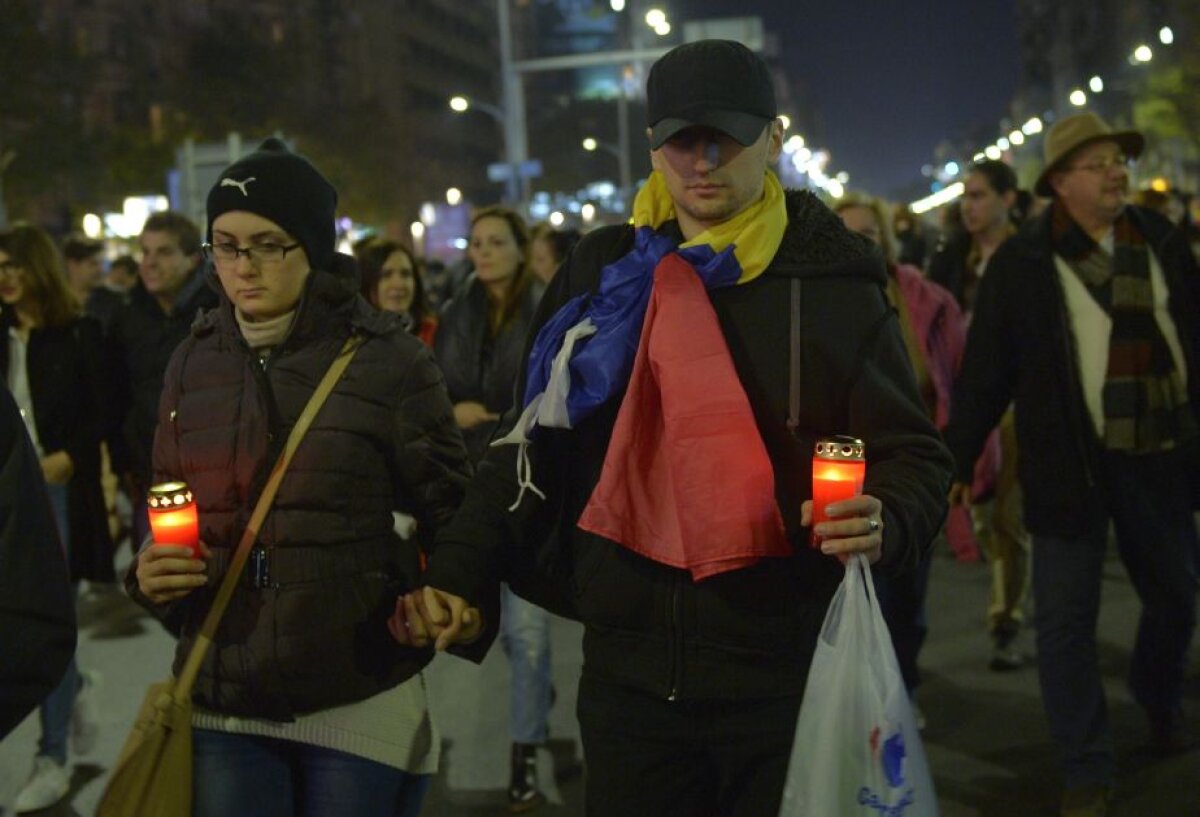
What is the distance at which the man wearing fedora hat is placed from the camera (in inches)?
203

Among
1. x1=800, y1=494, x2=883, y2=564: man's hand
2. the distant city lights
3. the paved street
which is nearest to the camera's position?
x1=800, y1=494, x2=883, y2=564: man's hand

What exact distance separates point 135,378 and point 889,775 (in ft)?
17.1

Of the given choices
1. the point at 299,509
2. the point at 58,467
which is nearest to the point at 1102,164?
the point at 299,509

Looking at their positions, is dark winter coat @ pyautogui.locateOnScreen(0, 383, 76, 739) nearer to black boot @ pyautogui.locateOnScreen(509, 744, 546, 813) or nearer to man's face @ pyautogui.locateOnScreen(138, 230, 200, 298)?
black boot @ pyautogui.locateOnScreen(509, 744, 546, 813)

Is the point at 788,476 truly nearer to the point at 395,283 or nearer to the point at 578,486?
the point at 578,486

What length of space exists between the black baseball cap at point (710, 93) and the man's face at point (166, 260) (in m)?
4.24

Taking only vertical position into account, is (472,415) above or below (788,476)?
below

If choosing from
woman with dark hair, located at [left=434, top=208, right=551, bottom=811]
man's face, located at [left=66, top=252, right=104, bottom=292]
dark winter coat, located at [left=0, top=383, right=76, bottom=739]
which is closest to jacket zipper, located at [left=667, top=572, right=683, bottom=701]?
dark winter coat, located at [left=0, top=383, right=76, bottom=739]

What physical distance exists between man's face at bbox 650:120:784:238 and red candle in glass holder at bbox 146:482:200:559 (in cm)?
117

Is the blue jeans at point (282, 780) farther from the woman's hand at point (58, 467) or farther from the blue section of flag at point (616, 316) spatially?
the woman's hand at point (58, 467)

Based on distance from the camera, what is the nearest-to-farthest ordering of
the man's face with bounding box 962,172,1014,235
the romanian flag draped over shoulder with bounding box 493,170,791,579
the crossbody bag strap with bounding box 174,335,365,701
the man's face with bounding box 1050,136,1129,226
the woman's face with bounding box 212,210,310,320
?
the romanian flag draped over shoulder with bounding box 493,170,791,579 → the crossbody bag strap with bounding box 174,335,365,701 → the woman's face with bounding box 212,210,310,320 → the man's face with bounding box 1050,136,1129,226 → the man's face with bounding box 962,172,1014,235

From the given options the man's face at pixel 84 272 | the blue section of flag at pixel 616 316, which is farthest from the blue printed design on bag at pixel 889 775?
the man's face at pixel 84 272

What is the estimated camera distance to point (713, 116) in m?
2.92

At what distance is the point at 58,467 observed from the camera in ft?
21.1
